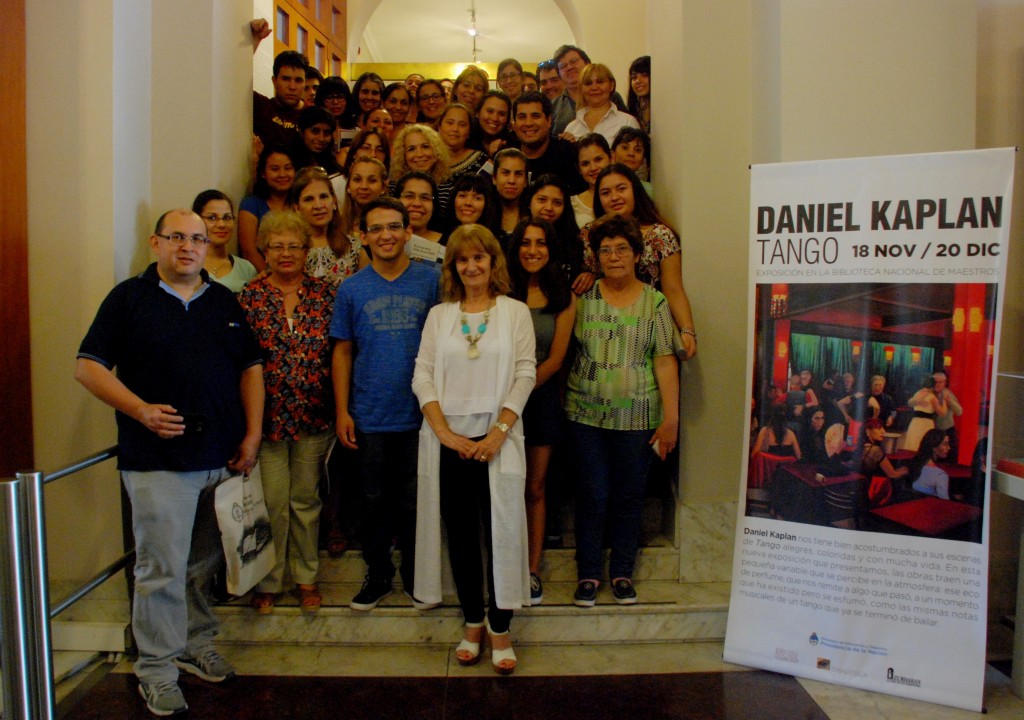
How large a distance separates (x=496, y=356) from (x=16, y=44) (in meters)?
2.23

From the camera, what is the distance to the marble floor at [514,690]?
2.47m

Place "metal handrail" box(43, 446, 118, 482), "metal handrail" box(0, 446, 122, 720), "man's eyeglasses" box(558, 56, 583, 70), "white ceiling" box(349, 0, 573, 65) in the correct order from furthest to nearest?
"white ceiling" box(349, 0, 573, 65) → "man's eyeglasses" box(558, 56, 583, 70) → "metal handrail" box(43, 446, 118, 482) → "metal handrail" box(0, 446, 122, 720)

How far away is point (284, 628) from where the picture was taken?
9.57 feet

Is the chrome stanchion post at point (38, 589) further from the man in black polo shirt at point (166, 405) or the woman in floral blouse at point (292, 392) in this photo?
the woman in floral blouse at point (292, 392)

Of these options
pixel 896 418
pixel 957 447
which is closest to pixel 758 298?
pixel 896 418

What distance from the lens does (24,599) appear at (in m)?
1.94

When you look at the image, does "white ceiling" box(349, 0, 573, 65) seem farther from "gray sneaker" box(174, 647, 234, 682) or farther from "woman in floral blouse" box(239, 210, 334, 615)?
"gray sneaker" box(174, 647, 234, 682)

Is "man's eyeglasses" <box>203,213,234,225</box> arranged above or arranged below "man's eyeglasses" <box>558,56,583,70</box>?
below

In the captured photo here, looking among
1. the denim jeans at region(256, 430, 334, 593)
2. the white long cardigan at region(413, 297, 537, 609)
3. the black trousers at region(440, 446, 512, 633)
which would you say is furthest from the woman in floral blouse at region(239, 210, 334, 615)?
the black trousers at region(440, 446, 512, 633)

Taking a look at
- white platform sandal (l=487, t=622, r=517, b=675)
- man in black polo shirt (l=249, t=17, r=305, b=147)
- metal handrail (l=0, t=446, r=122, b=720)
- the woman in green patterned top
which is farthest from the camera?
man in black polo shirt (l=249, t=17, r=305, b=147)

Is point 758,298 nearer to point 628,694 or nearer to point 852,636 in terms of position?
point 852,636

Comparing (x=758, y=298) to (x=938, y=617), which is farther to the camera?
(x=758, y=298)

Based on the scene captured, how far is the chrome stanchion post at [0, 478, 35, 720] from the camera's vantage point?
6.26 ft

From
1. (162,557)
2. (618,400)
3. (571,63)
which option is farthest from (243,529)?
(571,63)
